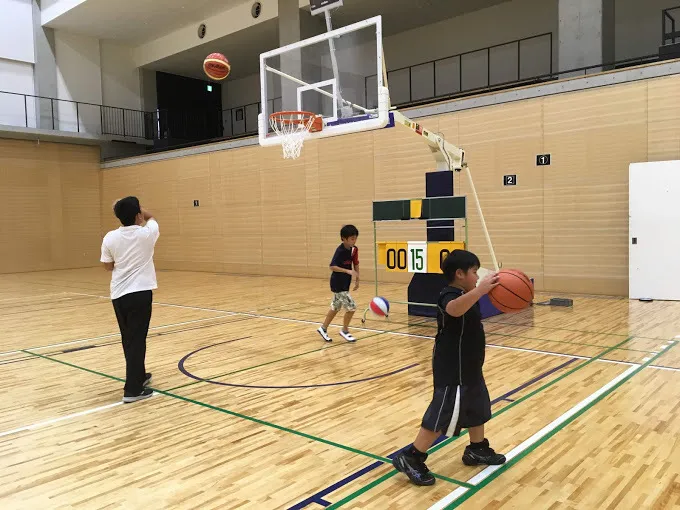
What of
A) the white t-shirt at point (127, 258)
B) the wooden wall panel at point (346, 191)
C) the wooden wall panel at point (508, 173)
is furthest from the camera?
the wooden wall panel at point (346, 191)

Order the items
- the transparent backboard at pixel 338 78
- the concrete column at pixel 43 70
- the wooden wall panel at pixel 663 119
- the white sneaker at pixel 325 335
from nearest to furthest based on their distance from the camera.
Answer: the white sneaker at pixel 325 335
the transparent backboard at pixel 338 78
the wooden wall panel at pixel 663 119
the concrete column at pixel 43 70

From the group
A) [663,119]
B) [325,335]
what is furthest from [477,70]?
[325,335]

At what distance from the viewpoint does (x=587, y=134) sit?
9625 mm

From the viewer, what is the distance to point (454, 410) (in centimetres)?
286

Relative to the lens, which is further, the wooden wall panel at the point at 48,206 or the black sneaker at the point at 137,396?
the wooden wall panel at the point at 48,206

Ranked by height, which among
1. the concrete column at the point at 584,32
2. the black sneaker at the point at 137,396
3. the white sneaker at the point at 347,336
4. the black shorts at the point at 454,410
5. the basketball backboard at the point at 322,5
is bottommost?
the black sneaker at the point at 137,396

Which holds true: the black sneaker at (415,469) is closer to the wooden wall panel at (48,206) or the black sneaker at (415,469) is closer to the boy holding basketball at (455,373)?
the boy holding basketball at (455,373)

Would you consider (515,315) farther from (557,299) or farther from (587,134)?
(587,134)

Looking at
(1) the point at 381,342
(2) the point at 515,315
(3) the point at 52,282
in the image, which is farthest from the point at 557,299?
(3) the point at 52,282

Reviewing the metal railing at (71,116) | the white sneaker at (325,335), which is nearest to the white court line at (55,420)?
the white sneaker at (325,335)

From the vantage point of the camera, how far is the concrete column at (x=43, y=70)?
715 inches

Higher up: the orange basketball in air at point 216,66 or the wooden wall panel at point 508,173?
the orange basketball in air at point 216,66

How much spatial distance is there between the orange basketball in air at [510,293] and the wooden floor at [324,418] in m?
0.81

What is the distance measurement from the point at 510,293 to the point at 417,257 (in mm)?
3974
